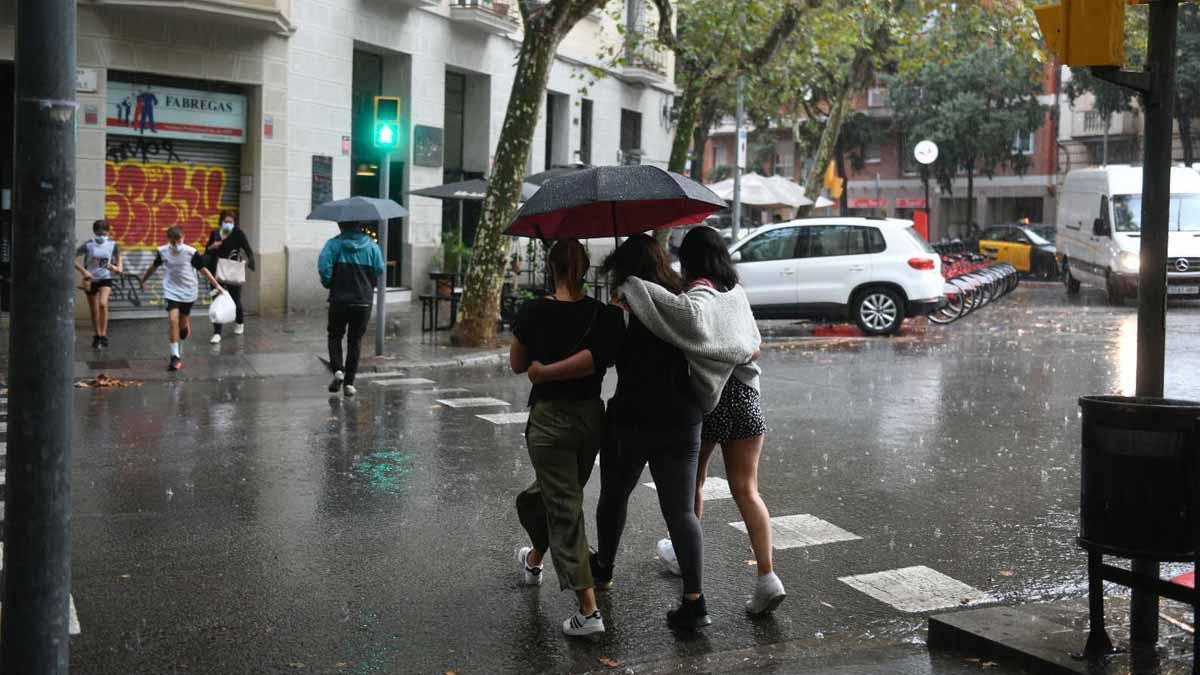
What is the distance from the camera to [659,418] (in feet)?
18.1

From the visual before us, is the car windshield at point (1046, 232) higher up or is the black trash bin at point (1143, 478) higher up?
the car windshield at point (1046, 232)

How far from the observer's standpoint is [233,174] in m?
21.8

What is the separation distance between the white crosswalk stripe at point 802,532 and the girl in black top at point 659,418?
158cm

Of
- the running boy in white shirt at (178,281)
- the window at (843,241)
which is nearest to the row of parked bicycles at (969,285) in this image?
the window at (843,241)

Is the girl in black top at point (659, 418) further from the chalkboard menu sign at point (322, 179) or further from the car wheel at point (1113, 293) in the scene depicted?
the car wheel at point (1113, 293)

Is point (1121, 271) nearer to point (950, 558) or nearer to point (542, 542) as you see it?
point (950, 558)

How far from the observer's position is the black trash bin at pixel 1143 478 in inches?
183

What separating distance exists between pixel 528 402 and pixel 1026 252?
35.0 metres

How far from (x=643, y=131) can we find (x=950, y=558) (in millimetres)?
29166

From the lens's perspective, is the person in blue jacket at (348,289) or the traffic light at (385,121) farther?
the traffic light at (385,121)

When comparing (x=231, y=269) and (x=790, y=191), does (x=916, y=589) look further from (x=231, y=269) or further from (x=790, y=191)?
(x=790, y=191)

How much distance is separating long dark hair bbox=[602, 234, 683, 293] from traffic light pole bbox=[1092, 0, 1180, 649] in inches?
72.2

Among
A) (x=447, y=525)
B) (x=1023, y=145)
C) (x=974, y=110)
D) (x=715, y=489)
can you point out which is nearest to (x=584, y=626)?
(x=447, y=525)

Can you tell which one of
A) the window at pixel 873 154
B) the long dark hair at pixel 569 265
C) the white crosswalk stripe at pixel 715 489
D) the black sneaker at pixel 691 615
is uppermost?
the window at pixel 873 154
